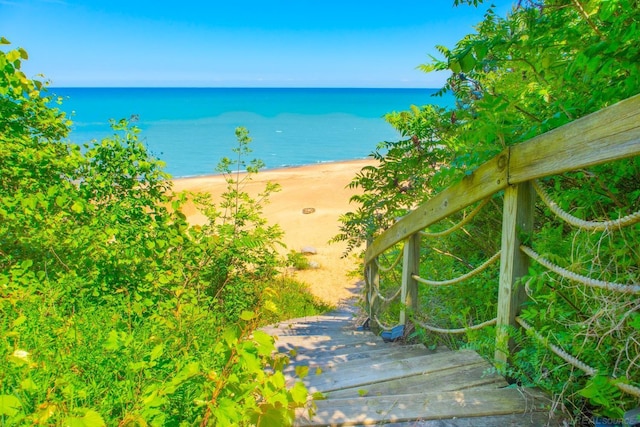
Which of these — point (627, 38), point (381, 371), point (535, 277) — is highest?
point (627, 38)

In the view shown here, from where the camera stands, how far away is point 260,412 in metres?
1.42

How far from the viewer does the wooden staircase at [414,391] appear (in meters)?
1.89

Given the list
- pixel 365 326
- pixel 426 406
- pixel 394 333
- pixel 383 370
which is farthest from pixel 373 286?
pixel 426 406

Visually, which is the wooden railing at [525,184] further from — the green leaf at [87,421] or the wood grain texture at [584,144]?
the green leaf at [87,421]

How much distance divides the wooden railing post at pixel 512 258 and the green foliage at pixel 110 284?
1.11 metres

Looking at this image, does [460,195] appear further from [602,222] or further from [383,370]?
[383,370]

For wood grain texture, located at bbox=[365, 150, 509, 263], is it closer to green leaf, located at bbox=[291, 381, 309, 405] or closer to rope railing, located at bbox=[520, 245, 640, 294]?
rope railing, located at bbox=[520, 245, 640, 294]

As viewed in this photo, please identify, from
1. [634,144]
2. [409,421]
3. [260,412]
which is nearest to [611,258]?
[634,144]

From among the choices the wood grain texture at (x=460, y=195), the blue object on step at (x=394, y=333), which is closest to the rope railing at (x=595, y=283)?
the wood grain texture at (x=460, y=195)

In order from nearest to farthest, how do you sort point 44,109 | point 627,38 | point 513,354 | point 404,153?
1. point 627,38
2. point 513,354
3. point 44,109
4. point 404,153

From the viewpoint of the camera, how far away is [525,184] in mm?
2084

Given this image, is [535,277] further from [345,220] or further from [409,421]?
[345,220]

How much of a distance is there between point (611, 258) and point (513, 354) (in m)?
0.77

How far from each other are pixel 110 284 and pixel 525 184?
115 inches
